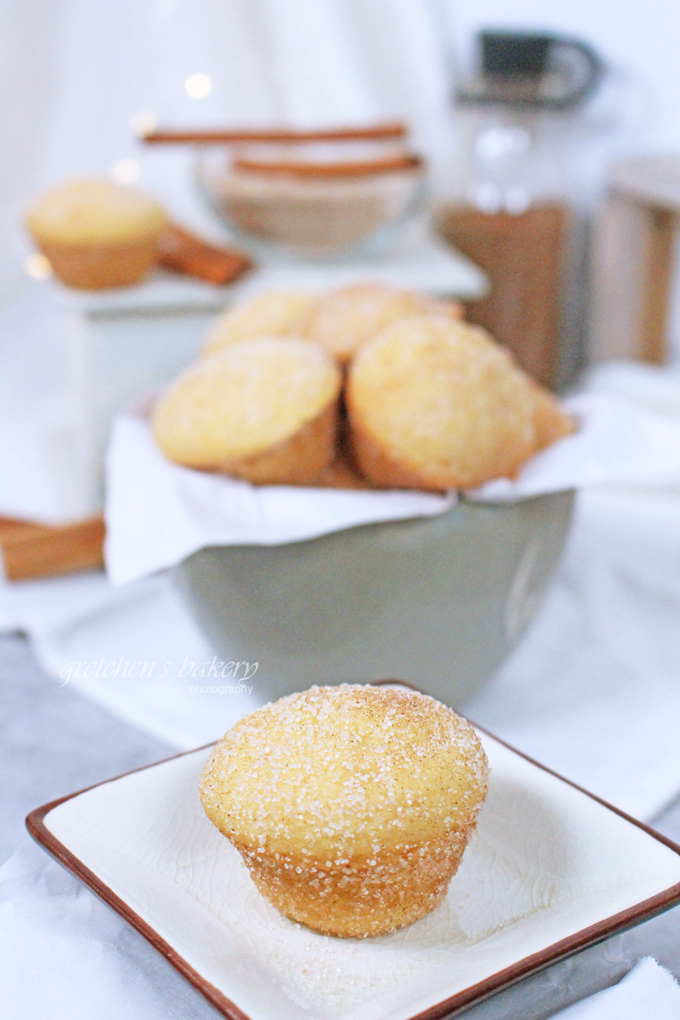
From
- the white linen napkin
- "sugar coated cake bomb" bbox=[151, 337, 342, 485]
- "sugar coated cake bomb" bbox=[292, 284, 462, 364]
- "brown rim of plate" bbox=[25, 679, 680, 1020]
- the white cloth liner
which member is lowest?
the white linen napkin

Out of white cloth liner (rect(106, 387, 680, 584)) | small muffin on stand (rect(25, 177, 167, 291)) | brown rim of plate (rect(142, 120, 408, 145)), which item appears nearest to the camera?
white cloth liner (rect(106, 387, 680, 584))

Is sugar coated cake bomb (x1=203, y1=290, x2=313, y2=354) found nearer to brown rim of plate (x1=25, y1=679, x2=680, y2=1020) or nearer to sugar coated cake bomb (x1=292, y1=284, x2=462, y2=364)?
sugar coated cake bomb (x1=292, y1=284, x2=462, y2=364)

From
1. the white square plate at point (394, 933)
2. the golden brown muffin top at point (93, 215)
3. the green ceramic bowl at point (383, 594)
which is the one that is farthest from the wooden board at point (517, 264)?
the white square plate at point (394, 933)

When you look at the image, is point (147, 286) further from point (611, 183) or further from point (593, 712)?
point (611, 183)

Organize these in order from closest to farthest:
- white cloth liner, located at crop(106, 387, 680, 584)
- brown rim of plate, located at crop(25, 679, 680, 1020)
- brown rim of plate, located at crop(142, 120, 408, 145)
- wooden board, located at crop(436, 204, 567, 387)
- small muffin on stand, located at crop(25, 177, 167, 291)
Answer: brown rim of plate, located at crop(25, 679, 680, 1020) → white cloth liner, located at crop(106, 387, 680, 584) → small muffin on stand, located at crop(25, 177, 167, 291) → brown rim of plate, located at crop(142, 120, 408, 145) → wooden board, located at crop(436, 204, 567, 387)

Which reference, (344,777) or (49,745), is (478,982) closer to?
(344,777)

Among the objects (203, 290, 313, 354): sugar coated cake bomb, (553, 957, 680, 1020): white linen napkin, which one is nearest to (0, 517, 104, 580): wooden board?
(203, 290, 313, 354): sugar coated cake bomb

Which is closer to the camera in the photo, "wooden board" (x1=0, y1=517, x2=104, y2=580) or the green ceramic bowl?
the green ceramic bowl

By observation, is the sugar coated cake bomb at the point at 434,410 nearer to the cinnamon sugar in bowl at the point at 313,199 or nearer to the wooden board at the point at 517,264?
the cinnamon sugar in bowl at the point at 313,199
